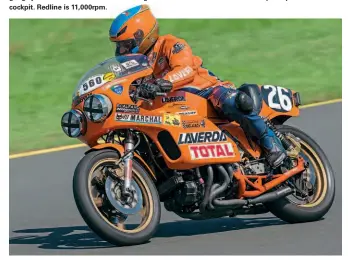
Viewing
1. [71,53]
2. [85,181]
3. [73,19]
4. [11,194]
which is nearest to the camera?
[85,181]

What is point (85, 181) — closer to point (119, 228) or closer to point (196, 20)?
point (119, 228)

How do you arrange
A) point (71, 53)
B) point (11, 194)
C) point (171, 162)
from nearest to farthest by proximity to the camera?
point (171, 162)
point (11, 194)
point (71, 53)

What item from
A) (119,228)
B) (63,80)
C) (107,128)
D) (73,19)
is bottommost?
(119,228)

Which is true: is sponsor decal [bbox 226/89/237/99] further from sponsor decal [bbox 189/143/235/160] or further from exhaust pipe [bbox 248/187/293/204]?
exhaust pipe [bbox 248/187/293/204]

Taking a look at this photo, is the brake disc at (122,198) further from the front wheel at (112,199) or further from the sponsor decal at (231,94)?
the sponsor decal at (231,94)

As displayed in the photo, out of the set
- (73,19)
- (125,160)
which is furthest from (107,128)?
(73,19)

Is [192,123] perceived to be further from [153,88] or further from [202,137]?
[153,88]

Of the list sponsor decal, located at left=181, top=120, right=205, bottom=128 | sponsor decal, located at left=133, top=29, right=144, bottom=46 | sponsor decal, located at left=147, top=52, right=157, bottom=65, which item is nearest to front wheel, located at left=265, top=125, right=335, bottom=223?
sponsor decal, located at left=181, top=120, right=205, bottom=128

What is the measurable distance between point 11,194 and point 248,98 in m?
3.51

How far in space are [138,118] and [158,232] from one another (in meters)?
1.23

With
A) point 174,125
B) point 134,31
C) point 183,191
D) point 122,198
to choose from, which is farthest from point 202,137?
point 134,31

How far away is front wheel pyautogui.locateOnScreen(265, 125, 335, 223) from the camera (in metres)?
11.1

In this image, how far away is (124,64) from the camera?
10.5 meters

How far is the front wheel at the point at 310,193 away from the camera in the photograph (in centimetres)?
1108
